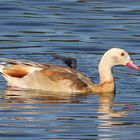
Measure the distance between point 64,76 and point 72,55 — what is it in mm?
2595

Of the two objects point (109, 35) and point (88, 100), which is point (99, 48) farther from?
point (88, 100)

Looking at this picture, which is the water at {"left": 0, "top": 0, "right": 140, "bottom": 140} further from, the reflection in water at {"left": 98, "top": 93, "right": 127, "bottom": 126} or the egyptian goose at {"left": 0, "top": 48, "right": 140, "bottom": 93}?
the egyptian goose at {"left": 0, "top": 48, "right": 140, "bottom": 93}

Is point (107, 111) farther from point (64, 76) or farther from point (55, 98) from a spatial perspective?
point (64, 76)

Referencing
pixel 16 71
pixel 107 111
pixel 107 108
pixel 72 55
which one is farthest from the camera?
pixel 72 55

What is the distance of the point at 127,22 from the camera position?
80.1 feet

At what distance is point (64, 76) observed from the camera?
17969 millimetres

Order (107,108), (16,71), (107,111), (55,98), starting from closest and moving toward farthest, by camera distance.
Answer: (107,111), (107,108), (55,98), (16,71)

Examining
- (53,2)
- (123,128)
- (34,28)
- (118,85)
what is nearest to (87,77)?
(118,85)

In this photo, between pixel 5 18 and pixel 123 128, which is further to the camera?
pixel 5 18

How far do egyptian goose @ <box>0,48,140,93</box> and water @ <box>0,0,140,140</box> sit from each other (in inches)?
11.8

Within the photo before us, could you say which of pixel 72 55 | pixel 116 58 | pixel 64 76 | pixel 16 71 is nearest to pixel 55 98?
pixel 64 76

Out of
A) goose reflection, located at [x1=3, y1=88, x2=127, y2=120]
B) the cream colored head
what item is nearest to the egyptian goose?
the cream colored head

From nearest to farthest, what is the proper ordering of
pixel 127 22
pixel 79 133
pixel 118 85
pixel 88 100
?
1. pixel 79 133
2. pixel 88 100
3. pixel 118 85
4. pixel 127 22

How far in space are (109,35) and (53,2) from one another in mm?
4535
